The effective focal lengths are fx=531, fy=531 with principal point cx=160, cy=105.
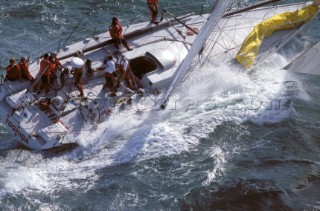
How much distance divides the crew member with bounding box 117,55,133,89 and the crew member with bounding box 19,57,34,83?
2.53 metres

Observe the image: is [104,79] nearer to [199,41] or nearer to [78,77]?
[78,77]

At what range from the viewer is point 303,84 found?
59.8 ft

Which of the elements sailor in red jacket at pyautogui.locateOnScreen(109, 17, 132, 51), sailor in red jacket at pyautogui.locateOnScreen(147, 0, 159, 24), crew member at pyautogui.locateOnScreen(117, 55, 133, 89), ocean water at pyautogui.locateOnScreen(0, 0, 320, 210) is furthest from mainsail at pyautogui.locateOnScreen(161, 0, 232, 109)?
sailor in red jacket at pyautogui.locateOnScreen(147, 0, 159, 24)

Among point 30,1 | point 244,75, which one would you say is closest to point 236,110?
point 244,75

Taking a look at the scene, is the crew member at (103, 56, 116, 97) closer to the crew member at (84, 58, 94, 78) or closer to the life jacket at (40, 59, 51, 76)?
the crew member at (84, 58, 94, 78)

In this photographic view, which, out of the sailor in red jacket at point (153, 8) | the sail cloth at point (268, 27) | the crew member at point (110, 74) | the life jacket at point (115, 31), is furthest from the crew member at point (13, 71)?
the sail cloth at point (268, 27)

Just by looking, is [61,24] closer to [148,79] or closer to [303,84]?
[148,79]

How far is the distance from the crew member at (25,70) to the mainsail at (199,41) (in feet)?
12.9

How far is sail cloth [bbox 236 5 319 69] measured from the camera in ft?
54.7

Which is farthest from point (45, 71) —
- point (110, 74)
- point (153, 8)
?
point (153, 8)

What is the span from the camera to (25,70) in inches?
596

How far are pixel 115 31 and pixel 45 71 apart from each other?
282 centimetres

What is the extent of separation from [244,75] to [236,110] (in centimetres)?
119

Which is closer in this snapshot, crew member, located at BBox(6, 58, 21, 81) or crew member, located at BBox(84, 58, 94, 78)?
crew member, located at BBox(6, 58, 21, 81)
